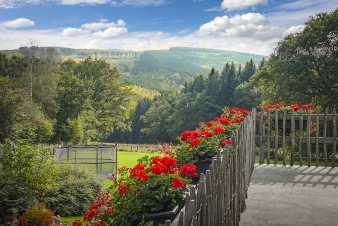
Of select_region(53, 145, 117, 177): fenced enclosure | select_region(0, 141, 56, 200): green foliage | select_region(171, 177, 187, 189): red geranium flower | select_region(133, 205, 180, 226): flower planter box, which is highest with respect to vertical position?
select_region(171, 177, 187, 189): red geranium flower

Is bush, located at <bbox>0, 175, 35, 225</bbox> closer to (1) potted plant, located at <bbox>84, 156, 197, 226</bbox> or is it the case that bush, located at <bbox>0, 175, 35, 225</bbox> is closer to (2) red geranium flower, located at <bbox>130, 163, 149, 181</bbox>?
(1) potted plant, located at <bbox>84, 156, 197, 226</bbox>

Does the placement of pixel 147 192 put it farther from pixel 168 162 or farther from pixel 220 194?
pixel 220 194

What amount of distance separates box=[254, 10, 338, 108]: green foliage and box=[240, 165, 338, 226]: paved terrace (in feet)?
56.4

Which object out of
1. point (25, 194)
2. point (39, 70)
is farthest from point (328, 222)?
point (39, 70)

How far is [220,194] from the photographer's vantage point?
509cm

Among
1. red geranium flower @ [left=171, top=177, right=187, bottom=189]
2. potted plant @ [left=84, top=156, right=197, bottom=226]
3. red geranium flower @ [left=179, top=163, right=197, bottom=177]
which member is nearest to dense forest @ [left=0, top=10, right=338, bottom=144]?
red geranium flower @ [left=179, top=163, right=197, bottom=177]

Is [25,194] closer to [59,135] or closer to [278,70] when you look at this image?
[278,70]

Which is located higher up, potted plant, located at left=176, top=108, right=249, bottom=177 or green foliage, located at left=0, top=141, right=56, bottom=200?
potted plant, located at left=176, top=108, right=249, bottom=177

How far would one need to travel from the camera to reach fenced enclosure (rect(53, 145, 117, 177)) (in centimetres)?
2483

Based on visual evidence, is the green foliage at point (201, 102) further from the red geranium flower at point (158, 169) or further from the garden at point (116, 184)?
the red geranium flower at point (158, 169)

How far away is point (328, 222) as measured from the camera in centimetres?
673

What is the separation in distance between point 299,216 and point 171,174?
2792 mm

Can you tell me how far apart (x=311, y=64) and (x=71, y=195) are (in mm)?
17975

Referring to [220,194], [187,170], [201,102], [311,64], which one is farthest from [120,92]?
[220,194]
